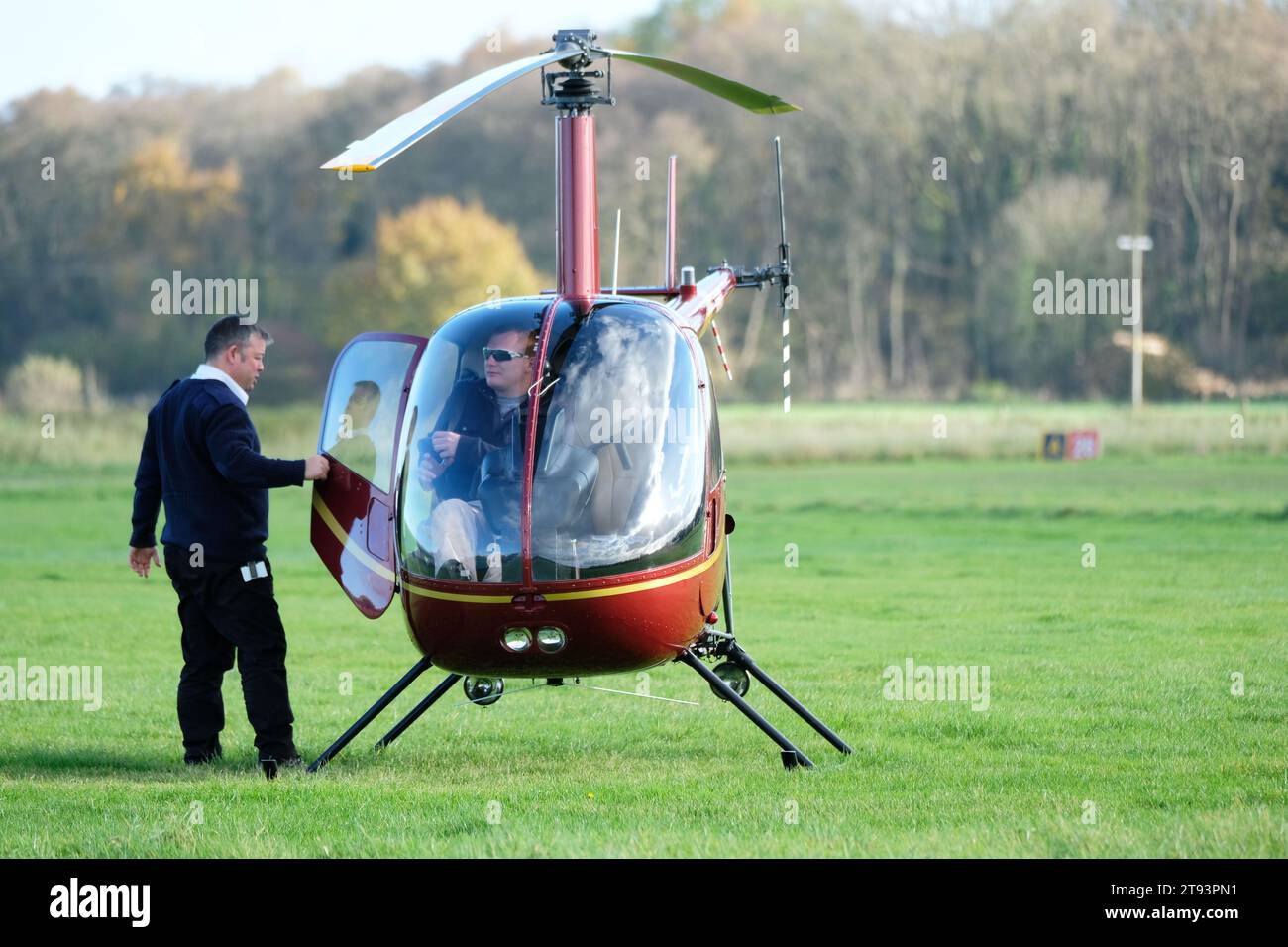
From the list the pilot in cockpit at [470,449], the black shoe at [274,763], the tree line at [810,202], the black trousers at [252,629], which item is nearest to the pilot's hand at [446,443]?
the pilot in cockpit at [470,449]

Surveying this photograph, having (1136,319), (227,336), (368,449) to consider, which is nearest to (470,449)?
(368,449)

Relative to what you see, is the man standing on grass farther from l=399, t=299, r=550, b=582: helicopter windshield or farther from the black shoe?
l=399, t=299, r=550, b=582: helicopter windshield

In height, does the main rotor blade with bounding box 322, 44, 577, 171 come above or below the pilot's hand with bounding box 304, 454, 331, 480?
above

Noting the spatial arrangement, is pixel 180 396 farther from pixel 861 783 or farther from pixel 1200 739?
pixel 1200 739

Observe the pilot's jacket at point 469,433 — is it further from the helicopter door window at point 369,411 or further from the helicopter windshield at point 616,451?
the helicopter door window at point 369,411

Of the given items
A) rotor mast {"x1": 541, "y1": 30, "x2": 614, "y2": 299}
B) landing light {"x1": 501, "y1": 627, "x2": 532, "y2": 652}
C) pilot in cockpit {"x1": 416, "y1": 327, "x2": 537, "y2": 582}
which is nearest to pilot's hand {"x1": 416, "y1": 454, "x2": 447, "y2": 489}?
pilot in cockpit {"x1": 416, "y1": 327, "x2": 537, "y2": 582}

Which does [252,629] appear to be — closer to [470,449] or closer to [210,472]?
[210,472]

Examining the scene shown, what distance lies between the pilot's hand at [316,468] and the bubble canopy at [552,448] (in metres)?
0.66

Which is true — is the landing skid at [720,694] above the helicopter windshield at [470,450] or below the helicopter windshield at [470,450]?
below

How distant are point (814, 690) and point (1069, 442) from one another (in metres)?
23.8

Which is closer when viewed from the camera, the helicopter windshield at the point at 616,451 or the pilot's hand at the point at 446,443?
the helicopter windshield at the point at 616,451

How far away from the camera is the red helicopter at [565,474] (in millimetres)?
7125

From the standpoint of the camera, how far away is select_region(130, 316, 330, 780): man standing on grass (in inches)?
319

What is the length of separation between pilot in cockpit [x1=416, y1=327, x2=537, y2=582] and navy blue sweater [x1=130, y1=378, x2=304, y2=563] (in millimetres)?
993
